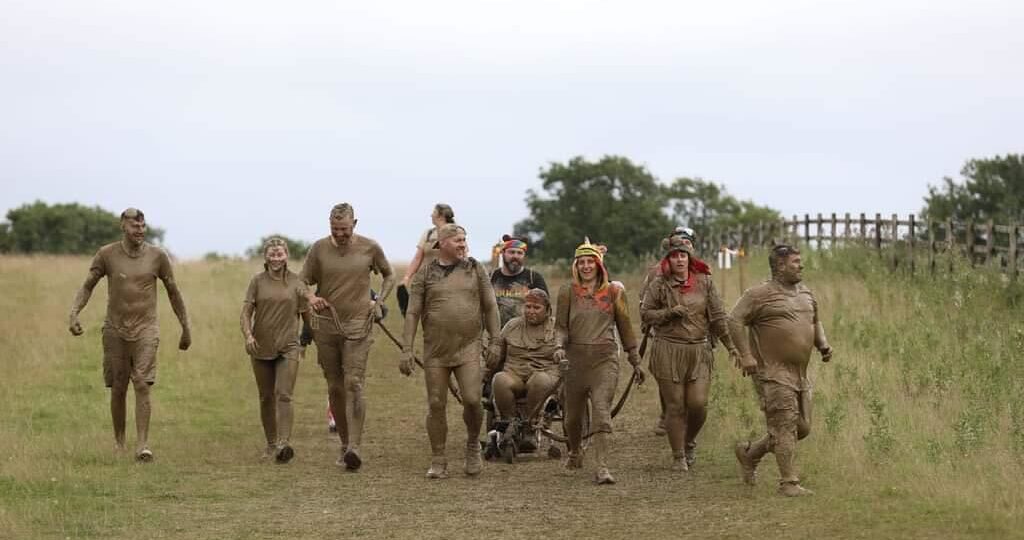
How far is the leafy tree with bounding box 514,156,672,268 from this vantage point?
219 feet

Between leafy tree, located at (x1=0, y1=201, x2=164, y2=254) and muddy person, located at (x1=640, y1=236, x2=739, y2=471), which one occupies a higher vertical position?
leafy tree, located at (x1=0, y1=201, x2=164, y2=254)

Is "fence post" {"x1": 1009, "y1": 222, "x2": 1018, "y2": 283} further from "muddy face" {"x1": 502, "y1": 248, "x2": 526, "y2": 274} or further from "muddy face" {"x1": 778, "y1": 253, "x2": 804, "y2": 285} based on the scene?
"muddy face" {"x1": 778, "y1": 253, "x2": 804, "y2": 285}

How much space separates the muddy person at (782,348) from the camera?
11383 millimetres

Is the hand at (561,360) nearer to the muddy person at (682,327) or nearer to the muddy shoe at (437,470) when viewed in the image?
the muddy person at (682,327)

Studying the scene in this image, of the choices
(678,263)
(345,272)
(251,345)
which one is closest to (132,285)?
(251,345)

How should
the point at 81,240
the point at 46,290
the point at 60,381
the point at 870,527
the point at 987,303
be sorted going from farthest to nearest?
the point at 81,240 → the point at 46,290 → the point at 987,303 → the point at 60,381 → the point at 870,527

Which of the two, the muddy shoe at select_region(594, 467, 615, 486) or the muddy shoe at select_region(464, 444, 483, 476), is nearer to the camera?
the muddy shoe at select_region(594, 467, 615, 486)

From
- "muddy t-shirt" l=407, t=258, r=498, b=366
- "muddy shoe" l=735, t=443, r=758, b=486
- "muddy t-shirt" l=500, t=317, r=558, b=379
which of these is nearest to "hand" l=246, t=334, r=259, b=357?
"muddy t-shirt" l=407, t=258, r=498, b=366

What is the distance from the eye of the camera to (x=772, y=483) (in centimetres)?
1215

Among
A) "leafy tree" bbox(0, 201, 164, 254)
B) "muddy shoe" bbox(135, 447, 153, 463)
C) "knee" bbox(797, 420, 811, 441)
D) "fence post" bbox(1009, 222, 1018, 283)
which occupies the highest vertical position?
"leafy tree" bbox(0, 201, 164, 254)

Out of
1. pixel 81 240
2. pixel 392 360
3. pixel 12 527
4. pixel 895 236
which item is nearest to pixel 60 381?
pixel 392 360

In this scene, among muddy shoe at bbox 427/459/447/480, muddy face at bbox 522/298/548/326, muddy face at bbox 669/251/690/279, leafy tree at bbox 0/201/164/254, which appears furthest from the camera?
leafy tree at bbox 0/201/164/254

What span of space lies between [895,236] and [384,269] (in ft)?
65.2

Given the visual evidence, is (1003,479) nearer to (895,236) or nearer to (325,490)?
(325,490)
